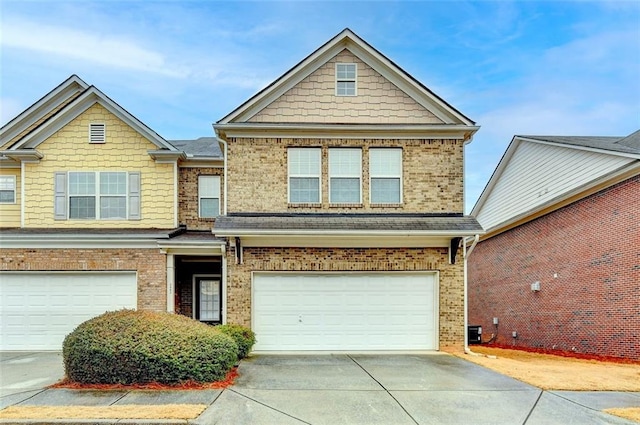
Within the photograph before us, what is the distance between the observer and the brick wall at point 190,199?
1600cm

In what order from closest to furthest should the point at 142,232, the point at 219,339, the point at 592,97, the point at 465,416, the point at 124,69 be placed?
the point at 465,416 < the point at 219,339 < the point at 142,232 < the point at 124,69 < the point at 592,97

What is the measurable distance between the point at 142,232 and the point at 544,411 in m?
11.3

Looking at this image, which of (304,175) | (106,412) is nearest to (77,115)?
(304,175)

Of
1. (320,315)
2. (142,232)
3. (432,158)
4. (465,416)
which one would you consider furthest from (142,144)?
(465,416)

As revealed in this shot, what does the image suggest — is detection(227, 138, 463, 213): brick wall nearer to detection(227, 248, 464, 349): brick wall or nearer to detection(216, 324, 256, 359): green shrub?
detection(227, 248, 464, 349): brick wall

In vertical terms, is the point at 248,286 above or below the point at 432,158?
below

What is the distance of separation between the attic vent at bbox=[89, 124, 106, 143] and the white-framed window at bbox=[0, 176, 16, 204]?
324 cm

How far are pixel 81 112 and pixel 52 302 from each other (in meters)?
5.94

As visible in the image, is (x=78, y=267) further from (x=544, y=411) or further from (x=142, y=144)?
(x=544, y=411)

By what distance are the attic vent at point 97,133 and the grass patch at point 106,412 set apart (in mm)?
9720

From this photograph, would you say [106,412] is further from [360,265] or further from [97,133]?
[97,133]

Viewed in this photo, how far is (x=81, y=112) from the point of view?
15375 mm

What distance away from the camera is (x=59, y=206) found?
49.3 feet

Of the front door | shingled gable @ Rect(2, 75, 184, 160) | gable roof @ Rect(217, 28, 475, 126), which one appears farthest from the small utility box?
shingled gable @ Rect(2, 75, 184, 160)
